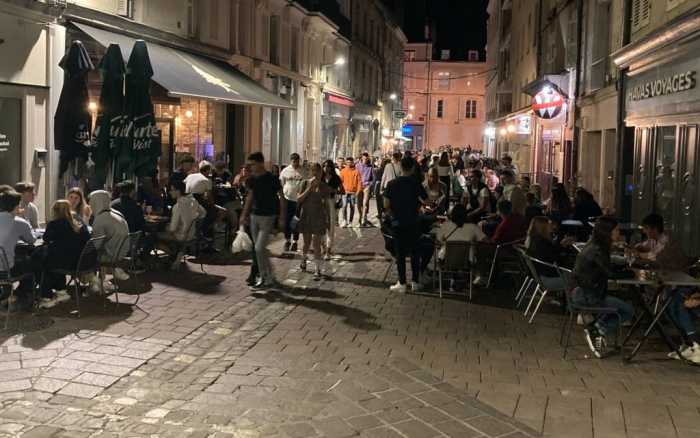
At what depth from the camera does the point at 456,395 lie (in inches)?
252

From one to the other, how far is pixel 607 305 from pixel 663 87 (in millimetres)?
6372

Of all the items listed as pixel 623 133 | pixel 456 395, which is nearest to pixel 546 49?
pixel 623 133

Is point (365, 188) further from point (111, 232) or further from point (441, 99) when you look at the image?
point (441, 99)

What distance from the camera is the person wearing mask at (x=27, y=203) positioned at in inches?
380

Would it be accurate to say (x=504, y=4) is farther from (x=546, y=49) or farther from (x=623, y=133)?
(x=623, y=133)

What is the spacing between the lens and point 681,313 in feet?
25.3

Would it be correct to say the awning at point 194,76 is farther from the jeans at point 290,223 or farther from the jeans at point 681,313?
the jeans at point 681,313

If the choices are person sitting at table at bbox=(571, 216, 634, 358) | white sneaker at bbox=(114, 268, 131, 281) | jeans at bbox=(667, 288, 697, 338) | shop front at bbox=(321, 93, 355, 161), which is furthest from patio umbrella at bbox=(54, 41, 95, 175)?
shop front at bbox=(321, 93, 355, 161)

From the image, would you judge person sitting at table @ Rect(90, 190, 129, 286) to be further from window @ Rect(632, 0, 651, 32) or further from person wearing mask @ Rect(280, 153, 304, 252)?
window @ Rect(632, 0, 651, 32)

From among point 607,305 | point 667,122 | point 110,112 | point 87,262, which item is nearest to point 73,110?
point 110,112

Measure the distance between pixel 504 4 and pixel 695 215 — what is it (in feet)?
102

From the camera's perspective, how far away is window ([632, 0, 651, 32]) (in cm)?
1380

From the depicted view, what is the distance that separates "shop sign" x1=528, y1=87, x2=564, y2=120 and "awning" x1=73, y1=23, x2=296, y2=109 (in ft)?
21.6

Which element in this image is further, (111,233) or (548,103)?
(548,103)
